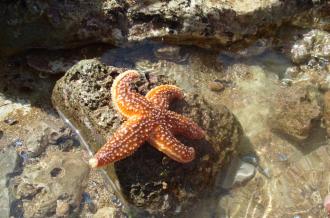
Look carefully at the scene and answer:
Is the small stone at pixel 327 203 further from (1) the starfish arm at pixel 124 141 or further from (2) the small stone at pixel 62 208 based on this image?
(2) the small stone at pixel 62 208

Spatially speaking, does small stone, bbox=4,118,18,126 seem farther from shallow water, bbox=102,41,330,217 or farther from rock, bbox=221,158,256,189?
rock, bbox=221,158,256,189

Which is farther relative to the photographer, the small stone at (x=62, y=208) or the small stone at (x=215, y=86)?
the small stone at (x=215, y=86)

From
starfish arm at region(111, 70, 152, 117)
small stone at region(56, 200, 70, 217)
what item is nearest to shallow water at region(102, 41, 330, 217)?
starfish arm at region(111, 70, 152, 117)

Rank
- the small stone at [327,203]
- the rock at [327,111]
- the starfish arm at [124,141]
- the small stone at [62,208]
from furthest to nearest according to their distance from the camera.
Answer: the rock at [327,111], the small stone at [327,203], the small stone at [62,208], the starfish arm at [124,141]

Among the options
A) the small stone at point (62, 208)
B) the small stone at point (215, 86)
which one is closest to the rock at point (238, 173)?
the small stone at point (215, 86)

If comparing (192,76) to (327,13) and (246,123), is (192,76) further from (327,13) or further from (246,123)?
(327,13)
